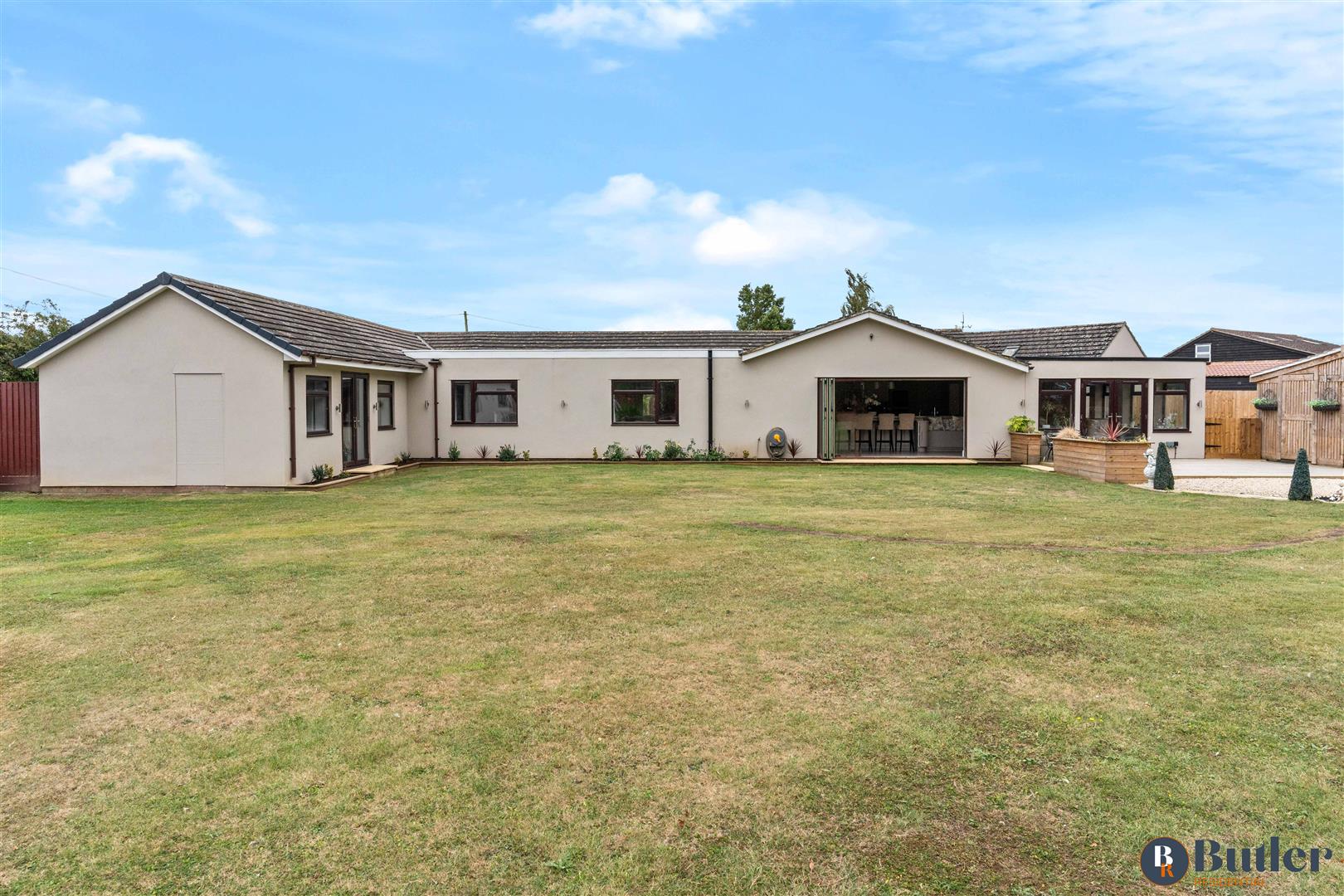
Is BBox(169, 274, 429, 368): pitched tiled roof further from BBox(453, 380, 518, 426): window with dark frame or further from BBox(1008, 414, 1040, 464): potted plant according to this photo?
BBox(1008, 414, 1040, 464): potted plant

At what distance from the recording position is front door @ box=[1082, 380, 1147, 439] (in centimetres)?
2259

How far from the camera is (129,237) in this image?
94.3ft

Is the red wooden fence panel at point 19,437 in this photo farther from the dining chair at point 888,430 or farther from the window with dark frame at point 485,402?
the dining chair at point 888,430

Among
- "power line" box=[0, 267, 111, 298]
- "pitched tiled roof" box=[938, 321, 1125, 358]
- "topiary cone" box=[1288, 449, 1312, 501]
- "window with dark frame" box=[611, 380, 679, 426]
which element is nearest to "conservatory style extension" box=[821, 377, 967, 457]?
"pitched tiled roof" box=[938, 321, 1125, 358]

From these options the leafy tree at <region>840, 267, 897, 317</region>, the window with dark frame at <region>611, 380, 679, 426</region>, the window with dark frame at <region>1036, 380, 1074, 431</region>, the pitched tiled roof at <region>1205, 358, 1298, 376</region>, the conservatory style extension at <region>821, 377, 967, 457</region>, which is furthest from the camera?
the leafy tree at <region>840, 267, 897, 317</region>

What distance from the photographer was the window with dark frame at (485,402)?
2284 centimetres

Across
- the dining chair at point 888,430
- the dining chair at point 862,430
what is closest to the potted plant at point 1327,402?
the dining chair at point 888,430

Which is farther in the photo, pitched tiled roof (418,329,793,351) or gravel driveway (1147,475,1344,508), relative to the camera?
pitched tiled roof (418,329,793,351)

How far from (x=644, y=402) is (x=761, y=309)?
28.2m

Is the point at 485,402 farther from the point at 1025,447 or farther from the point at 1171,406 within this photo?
the point at 1171,406

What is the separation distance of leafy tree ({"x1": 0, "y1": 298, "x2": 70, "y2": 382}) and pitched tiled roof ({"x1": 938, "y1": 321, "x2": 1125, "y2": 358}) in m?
32.5

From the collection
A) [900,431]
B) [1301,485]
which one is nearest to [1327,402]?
[1301,485]

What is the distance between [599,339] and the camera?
24.2 m

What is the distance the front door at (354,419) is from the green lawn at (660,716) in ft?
31.6
